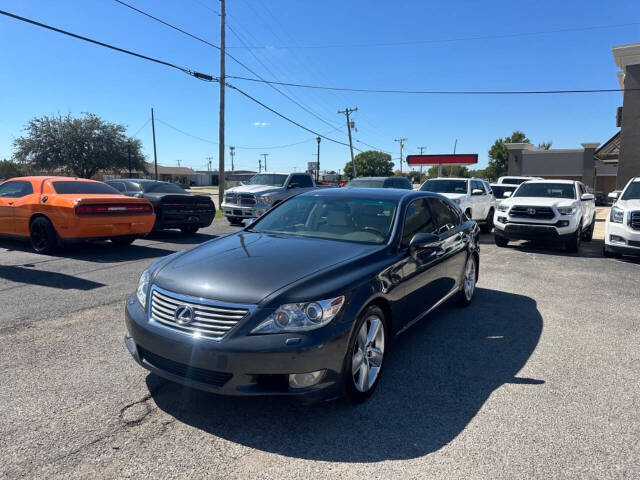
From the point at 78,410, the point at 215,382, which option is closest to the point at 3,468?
the point at 78,410

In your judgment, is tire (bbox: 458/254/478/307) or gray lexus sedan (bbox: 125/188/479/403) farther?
tire (bbox: 458/254/478/307)

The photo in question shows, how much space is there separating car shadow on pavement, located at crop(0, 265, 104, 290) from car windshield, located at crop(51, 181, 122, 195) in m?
2.16

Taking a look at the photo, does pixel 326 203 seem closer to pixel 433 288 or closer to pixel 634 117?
pixel 433 288

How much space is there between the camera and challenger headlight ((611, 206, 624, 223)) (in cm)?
912

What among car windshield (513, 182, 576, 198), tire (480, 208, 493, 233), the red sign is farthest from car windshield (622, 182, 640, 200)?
the red sign

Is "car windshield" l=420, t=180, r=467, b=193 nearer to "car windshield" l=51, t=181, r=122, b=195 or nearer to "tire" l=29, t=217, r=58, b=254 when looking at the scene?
"car windshield" l=51, t=181, r=122, b=195

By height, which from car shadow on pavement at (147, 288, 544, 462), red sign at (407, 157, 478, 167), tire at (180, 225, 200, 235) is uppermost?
red sign at (407, 157, 478, 167)

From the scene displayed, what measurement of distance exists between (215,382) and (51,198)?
24.9 ft

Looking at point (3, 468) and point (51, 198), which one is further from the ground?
point (51, 198)

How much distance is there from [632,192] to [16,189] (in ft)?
42.5

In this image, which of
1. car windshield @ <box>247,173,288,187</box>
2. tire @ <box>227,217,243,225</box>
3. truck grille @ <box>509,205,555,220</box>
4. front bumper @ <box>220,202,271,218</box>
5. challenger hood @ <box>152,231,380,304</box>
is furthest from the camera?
car windshield @ <box>247,173,288,187</box>

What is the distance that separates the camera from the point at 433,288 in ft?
14.8

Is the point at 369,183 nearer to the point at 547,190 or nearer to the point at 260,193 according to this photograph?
the point at 260,193

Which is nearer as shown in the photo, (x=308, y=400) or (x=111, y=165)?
(x=308, y=400)
